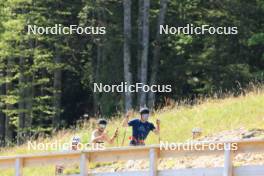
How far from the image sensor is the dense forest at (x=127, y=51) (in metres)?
39.6

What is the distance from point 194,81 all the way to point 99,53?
4.94 metres

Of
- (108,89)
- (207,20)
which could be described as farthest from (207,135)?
(207,20)

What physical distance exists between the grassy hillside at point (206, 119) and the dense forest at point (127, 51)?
12043 mm

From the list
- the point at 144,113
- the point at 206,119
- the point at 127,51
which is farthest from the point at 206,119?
the point at 127,51

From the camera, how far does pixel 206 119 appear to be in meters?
23.3

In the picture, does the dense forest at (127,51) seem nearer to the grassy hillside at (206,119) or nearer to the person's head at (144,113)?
the grassy hillside at (206,119)

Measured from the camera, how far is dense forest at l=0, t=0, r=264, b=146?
130 ft

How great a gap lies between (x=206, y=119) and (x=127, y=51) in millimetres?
15572

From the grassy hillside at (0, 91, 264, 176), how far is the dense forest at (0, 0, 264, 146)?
12043 mm

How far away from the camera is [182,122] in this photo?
77.8 feet

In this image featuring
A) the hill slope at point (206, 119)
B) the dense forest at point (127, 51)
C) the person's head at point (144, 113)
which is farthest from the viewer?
the dense forest at point (127, 51)

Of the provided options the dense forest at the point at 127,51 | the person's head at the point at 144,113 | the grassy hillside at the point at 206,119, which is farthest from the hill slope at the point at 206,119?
the dense forest at the point at 127,51

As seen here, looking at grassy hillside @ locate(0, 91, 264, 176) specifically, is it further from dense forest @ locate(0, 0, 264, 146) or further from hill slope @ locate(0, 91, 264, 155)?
dense forest @ locate(0, 0, 264, 146)

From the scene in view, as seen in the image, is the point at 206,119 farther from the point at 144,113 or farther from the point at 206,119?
the point at 144,113
